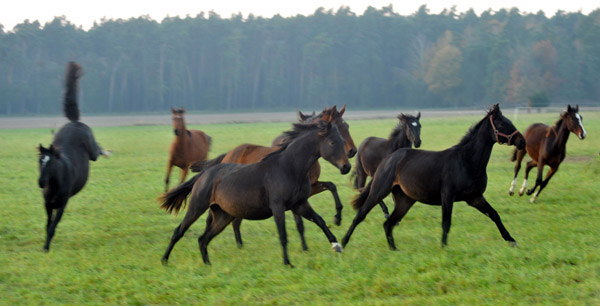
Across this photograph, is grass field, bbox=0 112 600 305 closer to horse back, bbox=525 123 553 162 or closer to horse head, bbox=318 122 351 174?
horse back, bbox=525 123 553 162

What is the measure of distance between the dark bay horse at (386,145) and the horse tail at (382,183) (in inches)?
83.4

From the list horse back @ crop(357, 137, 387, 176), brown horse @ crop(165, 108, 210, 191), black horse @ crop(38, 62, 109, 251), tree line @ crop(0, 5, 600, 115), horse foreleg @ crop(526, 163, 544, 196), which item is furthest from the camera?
tree line @ crop(0, 5, 600, 115)

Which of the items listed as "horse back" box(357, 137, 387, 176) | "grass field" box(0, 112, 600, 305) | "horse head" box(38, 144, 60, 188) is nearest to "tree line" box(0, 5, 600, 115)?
"horse back" box(357, 137, 387, 176)

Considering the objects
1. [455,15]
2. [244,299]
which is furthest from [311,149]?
[455,15]

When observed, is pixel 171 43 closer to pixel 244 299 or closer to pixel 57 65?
pixel 57 65

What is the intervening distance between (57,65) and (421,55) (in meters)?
49.5

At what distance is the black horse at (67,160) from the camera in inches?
363

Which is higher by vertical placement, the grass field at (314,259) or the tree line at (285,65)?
the tree line at (285,65)

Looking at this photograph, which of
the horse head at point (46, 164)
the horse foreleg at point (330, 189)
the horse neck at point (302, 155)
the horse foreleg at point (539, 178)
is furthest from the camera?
the horse foreleg at point (539, 178)

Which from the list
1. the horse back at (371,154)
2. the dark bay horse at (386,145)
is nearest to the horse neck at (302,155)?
the dark bay horse at (386,145)

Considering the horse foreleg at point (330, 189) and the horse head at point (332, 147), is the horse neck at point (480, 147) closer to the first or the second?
the horse head at point (332, 147)

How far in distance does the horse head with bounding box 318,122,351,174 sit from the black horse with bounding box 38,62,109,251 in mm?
3587

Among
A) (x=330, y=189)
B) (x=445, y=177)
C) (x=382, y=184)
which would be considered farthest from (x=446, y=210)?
(x=330, y=189)

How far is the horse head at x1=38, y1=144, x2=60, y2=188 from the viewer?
29.4 ft
